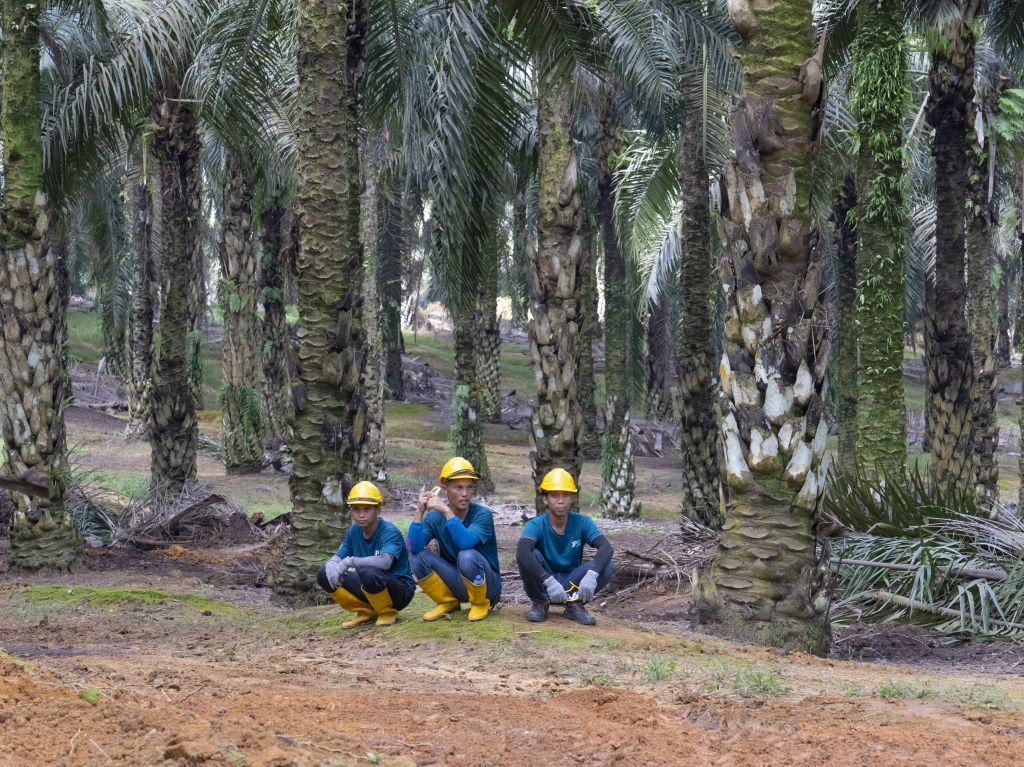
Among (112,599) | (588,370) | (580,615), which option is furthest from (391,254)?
(580,615)

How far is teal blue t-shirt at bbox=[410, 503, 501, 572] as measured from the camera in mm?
7625

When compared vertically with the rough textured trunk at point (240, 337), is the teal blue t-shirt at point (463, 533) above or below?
below

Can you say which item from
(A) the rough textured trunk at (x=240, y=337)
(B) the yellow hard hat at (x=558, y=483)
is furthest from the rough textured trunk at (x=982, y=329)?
(A) the rough textured trunk at (x=240, y=337)

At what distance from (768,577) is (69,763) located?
490 centimetres

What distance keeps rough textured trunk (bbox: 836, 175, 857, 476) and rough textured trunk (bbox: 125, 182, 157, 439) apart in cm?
1258

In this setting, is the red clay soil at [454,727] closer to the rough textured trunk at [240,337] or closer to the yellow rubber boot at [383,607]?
the yellow rubber boot at [383,607]

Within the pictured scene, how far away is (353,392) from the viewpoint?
9547mm

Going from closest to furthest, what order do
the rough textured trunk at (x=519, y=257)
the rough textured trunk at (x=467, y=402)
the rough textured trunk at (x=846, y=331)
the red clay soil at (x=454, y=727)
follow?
the red clay soil at (x=454, y=727) → the rough textured trunk at (x=467, y=402) → the rough textured trunk at (x=846, y=331) → the rough textured trunk at (x=519, y=257)

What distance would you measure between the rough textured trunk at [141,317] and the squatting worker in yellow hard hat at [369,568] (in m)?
14.4

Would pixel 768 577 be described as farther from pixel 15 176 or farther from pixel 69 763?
pixel 15 176

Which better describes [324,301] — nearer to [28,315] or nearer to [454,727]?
[28,315]

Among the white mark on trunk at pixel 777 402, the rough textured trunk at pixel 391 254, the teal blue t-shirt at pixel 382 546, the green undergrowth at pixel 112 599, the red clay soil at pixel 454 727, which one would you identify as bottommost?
the green undergrowth at pixel 112 599

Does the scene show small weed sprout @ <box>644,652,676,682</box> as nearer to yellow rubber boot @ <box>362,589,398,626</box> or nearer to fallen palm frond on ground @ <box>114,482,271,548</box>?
yellow rubber boot @ <box>362,589,398,626</box>

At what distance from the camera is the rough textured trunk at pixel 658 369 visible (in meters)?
32.6
